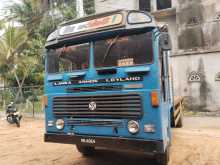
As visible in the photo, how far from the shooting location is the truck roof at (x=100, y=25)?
19.4ft

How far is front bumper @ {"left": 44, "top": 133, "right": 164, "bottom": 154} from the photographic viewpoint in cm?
562

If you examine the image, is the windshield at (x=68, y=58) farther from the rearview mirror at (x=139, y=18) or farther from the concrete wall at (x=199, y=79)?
the concrete wall at (x=199, y=79)

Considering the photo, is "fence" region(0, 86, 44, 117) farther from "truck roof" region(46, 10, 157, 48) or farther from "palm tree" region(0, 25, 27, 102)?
"truck roof" region(46, 10, 157, 48)

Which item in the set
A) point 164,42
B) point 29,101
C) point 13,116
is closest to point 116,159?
point 164,42

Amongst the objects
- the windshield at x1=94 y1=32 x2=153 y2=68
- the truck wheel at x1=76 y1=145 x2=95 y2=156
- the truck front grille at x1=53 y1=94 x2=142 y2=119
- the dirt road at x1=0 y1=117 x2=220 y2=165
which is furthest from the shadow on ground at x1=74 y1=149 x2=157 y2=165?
the windshield at x1=94 y1=32 x2=153 y2=68

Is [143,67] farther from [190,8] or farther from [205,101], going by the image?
[190,8]

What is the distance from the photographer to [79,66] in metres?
6.53

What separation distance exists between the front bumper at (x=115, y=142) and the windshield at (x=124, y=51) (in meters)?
1.35

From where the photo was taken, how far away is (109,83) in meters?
6.07

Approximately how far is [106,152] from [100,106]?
8.25 ft

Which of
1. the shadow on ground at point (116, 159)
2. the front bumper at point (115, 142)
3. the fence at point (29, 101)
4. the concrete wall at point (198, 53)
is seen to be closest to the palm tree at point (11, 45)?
the fence at point (29, 101)

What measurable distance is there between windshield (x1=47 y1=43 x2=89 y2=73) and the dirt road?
2.19m

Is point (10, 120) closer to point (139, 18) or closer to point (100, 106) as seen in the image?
point (100, 106)

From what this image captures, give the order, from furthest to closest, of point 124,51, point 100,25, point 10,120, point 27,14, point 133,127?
point 27,14, point 10,120, point 100,25, point 124,51, point 133,127
